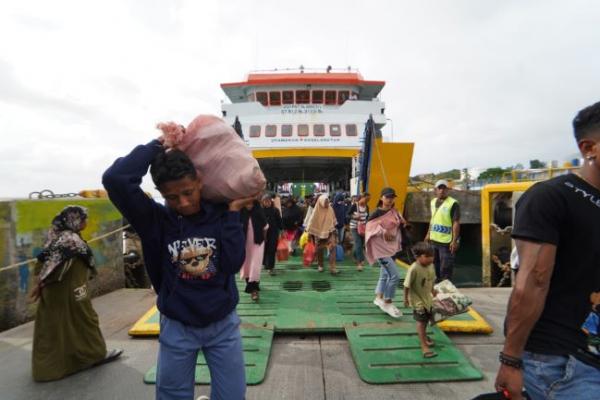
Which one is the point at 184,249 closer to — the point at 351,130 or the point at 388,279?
the point at 388,279

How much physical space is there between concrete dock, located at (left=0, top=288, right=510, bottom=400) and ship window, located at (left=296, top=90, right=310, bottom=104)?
12.5 metres

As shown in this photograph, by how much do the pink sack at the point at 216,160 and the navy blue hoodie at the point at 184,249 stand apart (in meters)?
0.08

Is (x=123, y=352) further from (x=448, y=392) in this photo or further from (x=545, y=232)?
(x=545, y=232)

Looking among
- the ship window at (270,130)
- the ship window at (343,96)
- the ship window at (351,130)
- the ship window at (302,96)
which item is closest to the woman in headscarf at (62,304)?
the ship window at (270,130)

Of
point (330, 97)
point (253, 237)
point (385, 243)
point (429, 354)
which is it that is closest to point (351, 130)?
point (330, 97)

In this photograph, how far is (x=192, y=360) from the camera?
5.23 ft

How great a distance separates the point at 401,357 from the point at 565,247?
203 cm

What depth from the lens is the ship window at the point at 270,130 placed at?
13.1m

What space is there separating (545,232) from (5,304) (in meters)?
4.80

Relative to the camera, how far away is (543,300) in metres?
1.15

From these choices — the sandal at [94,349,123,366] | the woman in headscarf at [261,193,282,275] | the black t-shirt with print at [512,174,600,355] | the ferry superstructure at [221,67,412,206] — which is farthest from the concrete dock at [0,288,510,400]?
the ferry superstructure at [221,67,412,206]

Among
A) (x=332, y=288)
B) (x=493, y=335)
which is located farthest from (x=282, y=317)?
(x=493, y=335)

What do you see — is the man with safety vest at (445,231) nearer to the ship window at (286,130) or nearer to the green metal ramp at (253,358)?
the green metal ramp at (253,358)

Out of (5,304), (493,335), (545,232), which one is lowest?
(493,335)
